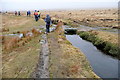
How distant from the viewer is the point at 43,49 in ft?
75.1

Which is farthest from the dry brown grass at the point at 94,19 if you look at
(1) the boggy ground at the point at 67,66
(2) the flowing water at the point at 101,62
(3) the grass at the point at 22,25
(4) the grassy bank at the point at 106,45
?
(1) the boggy ground at the point at 67,66

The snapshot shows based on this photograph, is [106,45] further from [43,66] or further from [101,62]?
[43,66]

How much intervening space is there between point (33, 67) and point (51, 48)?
23.4 feet

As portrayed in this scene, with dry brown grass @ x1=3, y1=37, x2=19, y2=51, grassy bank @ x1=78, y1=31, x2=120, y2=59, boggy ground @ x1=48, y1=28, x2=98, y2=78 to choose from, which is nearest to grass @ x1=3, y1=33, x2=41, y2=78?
boggy ground @ x1=48, y1=28, x2=98, y2=78

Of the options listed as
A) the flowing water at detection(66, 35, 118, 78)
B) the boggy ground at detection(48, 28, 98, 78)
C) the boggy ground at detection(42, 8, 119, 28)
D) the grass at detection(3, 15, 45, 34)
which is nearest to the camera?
the boggy ground at detection(48, 28, 98, 78)

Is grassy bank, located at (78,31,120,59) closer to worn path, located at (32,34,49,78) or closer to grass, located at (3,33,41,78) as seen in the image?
worn path, located at (32,34,49,78)

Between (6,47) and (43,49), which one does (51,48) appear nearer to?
(43,49)

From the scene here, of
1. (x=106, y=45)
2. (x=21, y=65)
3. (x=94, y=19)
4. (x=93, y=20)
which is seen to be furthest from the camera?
(x=94, y=19)

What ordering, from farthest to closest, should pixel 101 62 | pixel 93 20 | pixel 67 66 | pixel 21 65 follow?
pixel 93 20
pixel 101 62
pixel 21 65
pixel 67 66

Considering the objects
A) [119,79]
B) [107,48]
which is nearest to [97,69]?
[119,79]

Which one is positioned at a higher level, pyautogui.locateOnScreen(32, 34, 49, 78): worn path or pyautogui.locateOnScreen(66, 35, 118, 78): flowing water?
pyautogui.locateOnScreen(32, 34, 49, 78): worn path

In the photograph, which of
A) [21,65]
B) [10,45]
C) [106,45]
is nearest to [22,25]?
[10,45]

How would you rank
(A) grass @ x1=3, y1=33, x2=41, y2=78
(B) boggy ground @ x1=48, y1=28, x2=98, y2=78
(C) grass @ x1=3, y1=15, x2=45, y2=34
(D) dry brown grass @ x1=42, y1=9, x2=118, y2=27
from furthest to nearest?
(D) dry brown grass @ x1=42, y1=9, x2=118, y2=27 → (C) grass @ x1=3, y1=15, x2=45, y2=34 → (A) grass @ x1=3, y1=33, x2=41, y2=78 → (B) boggy ground @ x1=48, y1=28, x2=98, y2=78

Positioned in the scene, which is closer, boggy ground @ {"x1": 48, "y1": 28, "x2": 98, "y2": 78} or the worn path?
the worn path
